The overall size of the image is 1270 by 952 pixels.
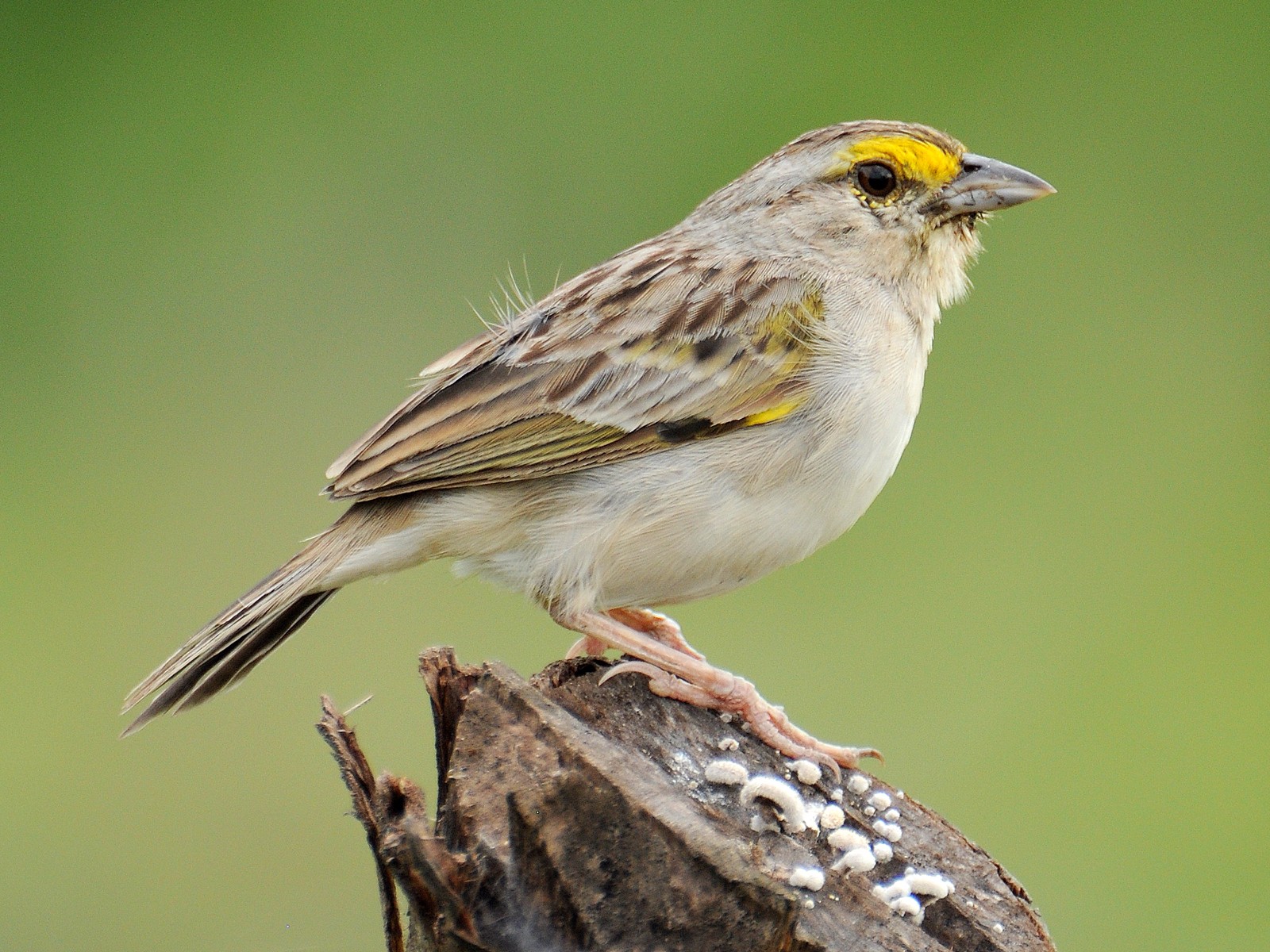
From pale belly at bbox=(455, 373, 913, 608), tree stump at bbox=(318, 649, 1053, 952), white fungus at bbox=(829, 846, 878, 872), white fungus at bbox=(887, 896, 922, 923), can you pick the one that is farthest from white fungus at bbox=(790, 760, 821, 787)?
pale belly at bbox=(455, 373, 913, 608)

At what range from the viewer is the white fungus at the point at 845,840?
131 inches

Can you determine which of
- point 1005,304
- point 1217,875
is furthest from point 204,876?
point 1005,304

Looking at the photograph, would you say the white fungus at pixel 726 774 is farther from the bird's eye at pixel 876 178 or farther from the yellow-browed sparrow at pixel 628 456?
the bird's eye at pixel 876 178

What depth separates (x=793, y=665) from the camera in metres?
6.93

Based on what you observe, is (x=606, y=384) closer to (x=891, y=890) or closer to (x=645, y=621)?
(x=645, y=621)

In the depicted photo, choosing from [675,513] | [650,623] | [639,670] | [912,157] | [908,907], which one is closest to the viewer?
[908,907]

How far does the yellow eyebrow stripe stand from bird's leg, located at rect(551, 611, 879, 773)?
60.6 inches

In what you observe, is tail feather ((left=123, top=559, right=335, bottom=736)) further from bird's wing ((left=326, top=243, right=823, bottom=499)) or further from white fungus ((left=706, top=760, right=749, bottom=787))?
white fungus ((left=706, top=760, right=749, bottom=787))

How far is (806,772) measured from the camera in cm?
355

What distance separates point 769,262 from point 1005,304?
415 centimetres

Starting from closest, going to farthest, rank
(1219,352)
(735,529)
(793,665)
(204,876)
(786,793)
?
(786,793) < (735,529) < (204,876) < (793,665) < (1219,352)

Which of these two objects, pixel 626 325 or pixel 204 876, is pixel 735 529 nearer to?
pixel 626 325

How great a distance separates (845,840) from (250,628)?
63.5 inches

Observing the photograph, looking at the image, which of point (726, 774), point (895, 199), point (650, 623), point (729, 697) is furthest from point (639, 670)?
point (895, 199)
